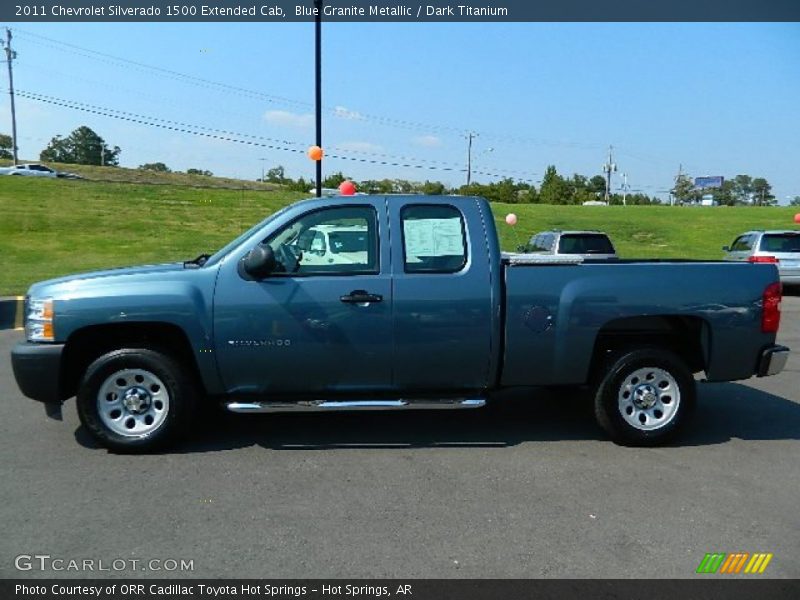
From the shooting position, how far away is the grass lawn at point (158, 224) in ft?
63.8

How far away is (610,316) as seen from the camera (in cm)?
453

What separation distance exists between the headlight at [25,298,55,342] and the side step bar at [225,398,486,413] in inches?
54.1

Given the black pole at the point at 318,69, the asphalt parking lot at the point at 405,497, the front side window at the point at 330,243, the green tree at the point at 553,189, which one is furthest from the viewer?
the green tree at the point at 553,189

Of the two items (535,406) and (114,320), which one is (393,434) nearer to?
(535,406)

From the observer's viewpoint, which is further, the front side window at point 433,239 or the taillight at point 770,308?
the taillight at point 770,308

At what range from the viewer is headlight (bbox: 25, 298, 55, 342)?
4.26m

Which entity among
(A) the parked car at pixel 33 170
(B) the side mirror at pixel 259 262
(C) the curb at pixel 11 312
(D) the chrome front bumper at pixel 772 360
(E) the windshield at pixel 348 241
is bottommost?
(C) the curb at pixel 11 312

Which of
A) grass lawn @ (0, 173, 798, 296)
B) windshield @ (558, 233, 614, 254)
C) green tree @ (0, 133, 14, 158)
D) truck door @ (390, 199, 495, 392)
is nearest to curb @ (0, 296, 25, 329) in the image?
grass lawn @ (0, 173, 798, 296)

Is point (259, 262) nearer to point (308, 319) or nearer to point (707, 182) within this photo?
point (308, 319)

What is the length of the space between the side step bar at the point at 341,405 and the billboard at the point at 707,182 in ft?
474

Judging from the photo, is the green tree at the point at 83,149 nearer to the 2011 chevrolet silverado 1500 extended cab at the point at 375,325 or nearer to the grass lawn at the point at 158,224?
the grass lawn at the point at 158,224

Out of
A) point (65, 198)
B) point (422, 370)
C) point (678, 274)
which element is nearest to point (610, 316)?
point (678, 274)

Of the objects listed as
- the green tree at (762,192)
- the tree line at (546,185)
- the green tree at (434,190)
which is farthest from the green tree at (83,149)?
the green tree at (762,192)

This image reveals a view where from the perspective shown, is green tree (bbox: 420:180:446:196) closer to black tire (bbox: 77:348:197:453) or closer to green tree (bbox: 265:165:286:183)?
black tire (bbox: 77:348:197:453)
